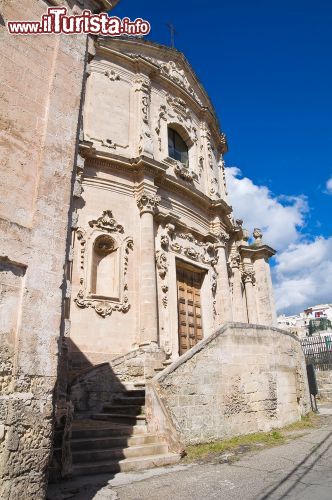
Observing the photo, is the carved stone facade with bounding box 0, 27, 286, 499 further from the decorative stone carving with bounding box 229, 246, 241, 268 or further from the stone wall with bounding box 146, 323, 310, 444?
the stone wall with bounding box 146, 323, 310, 444

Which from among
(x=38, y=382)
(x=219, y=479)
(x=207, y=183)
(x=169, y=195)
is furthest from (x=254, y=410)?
(x=207, y=183)

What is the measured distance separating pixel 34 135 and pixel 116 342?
25.3 ft

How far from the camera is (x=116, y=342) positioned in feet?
38.2

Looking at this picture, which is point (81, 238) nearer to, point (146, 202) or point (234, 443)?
point (146, 202)

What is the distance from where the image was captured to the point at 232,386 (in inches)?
320

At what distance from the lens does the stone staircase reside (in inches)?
222

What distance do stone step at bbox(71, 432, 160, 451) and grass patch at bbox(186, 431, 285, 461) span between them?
721mm

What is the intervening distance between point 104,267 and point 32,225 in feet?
26.0

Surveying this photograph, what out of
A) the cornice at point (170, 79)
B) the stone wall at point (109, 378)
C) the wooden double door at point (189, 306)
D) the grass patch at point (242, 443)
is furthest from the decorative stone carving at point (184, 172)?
the grass patch at point (242, 443)

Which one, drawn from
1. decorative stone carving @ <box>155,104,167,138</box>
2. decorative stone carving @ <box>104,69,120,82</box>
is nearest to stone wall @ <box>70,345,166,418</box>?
decorative stone carving @ <box>155,104,167,138</box>

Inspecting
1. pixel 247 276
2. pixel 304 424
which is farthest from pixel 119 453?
pixel 247 276

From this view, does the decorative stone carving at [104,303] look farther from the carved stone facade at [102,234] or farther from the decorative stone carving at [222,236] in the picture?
the decorative stone carving at [222,236]

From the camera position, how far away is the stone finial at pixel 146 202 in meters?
13.3

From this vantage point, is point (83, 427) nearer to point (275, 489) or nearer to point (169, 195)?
point (275, 489)
